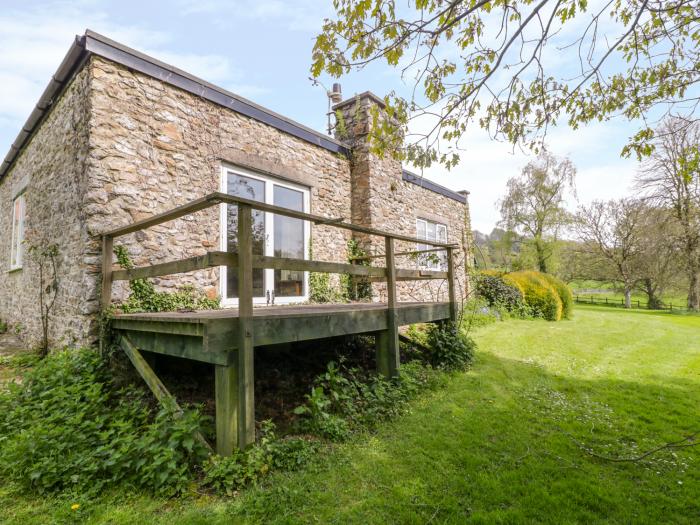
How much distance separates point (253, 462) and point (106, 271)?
2.83 meters

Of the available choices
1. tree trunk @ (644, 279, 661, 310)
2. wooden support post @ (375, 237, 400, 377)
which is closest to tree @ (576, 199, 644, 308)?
tree trunk @ (644, 279, 661, 310)

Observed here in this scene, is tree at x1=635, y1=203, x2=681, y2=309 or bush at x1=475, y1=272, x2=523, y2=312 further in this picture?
tree at x1=635, y1=203, x2=681, y2=309

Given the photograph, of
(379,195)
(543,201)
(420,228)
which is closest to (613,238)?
(543,201)

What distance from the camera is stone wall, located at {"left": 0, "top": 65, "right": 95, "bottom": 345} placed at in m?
3.98

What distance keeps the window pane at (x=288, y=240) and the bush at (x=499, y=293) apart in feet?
21.8

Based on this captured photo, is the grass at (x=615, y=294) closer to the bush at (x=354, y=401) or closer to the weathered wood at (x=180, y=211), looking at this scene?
the bush at (x=354, y=401)

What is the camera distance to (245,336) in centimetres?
261

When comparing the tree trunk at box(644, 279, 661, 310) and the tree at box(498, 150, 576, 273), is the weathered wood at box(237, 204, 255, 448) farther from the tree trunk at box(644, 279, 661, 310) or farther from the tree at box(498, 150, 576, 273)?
the tree trunk at box(644, 279, 661, 310)

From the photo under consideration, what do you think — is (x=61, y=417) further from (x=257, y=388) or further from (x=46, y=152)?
(x=46, y=152)

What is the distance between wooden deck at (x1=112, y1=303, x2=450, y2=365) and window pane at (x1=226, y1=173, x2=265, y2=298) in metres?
1.70

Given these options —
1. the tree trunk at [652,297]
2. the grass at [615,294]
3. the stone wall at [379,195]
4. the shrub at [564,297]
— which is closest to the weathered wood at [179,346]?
the stone wall at [379,195]

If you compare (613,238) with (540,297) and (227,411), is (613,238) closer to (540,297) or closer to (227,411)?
(540,297)

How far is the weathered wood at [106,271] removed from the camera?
3.86 m

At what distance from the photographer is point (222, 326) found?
101 inches
